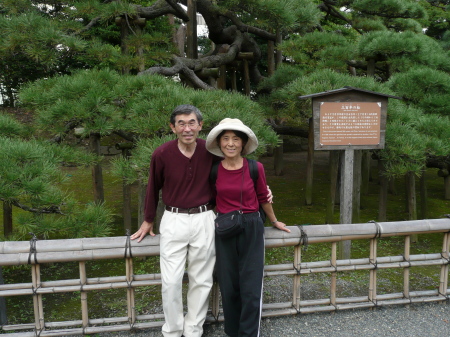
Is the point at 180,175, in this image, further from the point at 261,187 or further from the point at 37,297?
the point at 37,297

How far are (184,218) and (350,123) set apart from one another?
1881 mm

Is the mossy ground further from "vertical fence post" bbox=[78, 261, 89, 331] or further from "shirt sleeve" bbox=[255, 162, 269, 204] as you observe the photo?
"shirt sleeve" bbox=[255, 162, 269, 204]

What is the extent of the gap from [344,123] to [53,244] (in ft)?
7.85

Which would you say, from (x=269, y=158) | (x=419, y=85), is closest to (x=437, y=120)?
(x=419, y=85)

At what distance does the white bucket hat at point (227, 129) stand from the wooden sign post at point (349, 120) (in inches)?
50.2

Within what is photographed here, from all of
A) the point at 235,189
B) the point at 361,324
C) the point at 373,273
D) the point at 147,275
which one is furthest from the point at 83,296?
the point at 373,273

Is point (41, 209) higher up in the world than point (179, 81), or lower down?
lower down

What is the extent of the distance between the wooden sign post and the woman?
1.34 meters

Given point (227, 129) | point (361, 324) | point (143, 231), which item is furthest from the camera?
point (361, 324)

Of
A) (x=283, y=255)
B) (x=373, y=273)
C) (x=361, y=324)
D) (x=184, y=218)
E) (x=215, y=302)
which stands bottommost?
(x=283, y=255)

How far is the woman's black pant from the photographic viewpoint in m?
2.00

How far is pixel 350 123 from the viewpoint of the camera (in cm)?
323

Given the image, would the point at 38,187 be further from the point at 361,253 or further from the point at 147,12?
the point at 361,253

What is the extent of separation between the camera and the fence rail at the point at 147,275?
7.09ft
